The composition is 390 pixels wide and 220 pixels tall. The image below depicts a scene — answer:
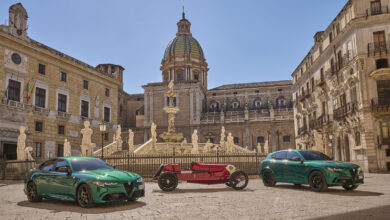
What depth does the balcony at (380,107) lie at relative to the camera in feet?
72.4

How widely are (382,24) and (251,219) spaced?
23206 mm

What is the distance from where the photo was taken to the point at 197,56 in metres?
62.8

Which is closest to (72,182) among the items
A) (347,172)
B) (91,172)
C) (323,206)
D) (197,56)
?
(91,172)

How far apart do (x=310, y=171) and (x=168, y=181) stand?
4.68 metres

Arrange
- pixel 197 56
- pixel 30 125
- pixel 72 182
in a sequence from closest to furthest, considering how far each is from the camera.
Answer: pixel 72 182 → pixel 30 125 → pixel 197 56

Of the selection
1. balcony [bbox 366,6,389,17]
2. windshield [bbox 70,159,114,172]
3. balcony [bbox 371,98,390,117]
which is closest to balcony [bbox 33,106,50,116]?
windshield [bbox 70,159,114,172]

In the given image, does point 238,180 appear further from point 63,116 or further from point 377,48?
point 63,116

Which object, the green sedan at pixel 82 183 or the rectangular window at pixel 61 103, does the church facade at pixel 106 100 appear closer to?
the rectangular window at pixel 61 103

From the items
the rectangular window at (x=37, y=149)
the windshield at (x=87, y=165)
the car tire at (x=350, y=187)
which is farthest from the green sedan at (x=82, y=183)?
the rectangular window at (x=37, y=149)

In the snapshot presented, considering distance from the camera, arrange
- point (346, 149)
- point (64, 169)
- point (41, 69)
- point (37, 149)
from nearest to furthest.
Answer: point (64, 169)
point (346, 149)
point (37, 149)
point (41, 69)

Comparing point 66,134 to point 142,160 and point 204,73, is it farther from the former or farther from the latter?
point 204,73

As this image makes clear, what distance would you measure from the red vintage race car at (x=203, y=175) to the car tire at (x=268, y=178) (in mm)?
1264

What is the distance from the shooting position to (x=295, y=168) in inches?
427

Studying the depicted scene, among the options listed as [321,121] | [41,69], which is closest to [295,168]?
[321,121]
